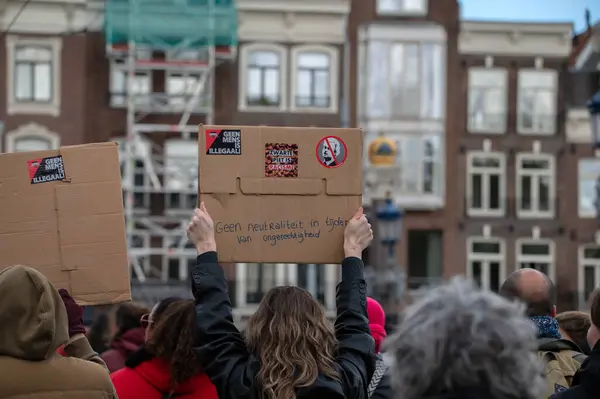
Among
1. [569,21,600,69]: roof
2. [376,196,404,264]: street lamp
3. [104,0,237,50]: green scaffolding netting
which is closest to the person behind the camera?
[376,196,404,264]: street lamp

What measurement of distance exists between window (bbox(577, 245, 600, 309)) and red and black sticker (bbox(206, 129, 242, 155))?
26028 millimetres

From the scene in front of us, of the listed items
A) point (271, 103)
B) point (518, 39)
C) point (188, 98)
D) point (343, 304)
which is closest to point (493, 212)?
point (518, 39)

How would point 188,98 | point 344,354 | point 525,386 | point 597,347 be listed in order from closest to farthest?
point 525,386, point 597,347, point 344,354, point 188,98

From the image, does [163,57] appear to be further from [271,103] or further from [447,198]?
[447,198]

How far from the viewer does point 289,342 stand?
338cm

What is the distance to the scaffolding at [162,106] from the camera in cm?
2691

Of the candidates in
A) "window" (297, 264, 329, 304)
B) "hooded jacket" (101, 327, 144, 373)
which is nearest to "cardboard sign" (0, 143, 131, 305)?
"hooded jacket" (101, 327, 144, 373)

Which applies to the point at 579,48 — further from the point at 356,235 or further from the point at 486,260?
the point at 356,235

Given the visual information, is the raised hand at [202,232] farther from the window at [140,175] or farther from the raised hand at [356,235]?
the window at [140,175]

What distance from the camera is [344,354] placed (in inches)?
138

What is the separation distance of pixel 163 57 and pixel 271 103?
134 inches

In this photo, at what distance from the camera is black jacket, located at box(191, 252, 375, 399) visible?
337 centimetres

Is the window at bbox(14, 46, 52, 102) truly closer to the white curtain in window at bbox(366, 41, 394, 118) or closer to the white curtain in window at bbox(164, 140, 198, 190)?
the white curtain in window at bbox(164, 140, 198, 190)

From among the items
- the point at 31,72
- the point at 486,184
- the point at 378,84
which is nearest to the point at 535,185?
the point at 486,184
